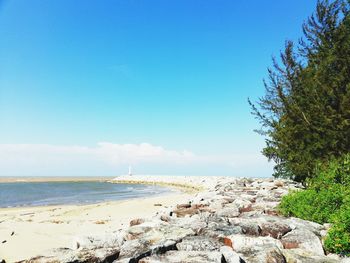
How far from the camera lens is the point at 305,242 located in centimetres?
460

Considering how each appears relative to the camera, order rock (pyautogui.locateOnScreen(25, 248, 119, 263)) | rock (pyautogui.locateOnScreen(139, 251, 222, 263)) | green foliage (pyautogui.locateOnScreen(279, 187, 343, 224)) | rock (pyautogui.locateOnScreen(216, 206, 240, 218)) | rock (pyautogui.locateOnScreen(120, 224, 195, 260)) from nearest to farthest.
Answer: rock (pyautogui.locateOnScreen(139, 251, 222, 263)), rock (pyautogui.locateOnScreen(25, 248, 119, 263)), rock (pyautogui.locateOnScreen(120, 224, 195, 260)), green foliage (pyautogui.locateOnScreen(279, 187, 343, 224)), rock (pyautogui.locateOnScreen(216, 206, 240, 218))

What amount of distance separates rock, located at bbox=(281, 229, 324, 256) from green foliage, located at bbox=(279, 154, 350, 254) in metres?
0.15

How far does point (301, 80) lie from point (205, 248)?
945 centimetres

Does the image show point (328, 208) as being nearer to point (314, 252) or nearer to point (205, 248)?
point (314, 252)

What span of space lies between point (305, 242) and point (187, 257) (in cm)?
184

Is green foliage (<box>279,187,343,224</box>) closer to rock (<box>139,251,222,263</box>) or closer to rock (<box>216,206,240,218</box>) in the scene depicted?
rock (<box>216,206,240,218</box>)

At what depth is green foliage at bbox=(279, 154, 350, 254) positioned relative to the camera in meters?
4.45

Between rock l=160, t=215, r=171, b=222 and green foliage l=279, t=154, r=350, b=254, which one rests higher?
green foliage l=279, t=154, r=350, b=254

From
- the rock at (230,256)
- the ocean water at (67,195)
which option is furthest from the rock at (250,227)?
the ocean water at (67,195)

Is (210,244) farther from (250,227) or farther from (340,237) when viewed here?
(340,237)

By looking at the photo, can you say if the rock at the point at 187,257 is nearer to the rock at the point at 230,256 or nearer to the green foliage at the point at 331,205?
the rock at the point at 230,256

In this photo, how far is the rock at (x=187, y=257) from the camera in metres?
3.82

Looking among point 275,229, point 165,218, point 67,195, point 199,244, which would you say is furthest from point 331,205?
point 67,195

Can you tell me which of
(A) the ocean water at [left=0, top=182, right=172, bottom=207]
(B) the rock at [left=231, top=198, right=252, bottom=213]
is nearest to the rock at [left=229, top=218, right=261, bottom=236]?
(B) the rock at [left=231, top=198, right=252, bottom=213]
